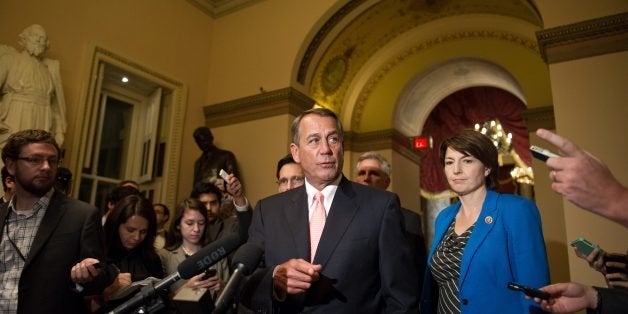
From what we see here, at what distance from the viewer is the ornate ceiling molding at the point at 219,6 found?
7484 millimetres

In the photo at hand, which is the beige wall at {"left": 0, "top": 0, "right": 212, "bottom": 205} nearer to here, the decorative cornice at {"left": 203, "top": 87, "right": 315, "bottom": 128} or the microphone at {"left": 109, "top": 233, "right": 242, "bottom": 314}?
the decorative cornice at {"left": 203, "top": 87, "right": 315, "bottom": 128}

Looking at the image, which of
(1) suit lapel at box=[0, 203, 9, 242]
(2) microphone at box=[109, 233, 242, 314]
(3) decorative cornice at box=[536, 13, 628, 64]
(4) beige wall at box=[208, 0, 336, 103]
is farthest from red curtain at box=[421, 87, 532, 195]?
(2) microphone at box=[109, 233, 242, 314]

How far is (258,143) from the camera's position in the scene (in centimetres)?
673

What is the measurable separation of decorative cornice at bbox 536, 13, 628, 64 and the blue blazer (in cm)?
343

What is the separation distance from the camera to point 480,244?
1.83 meters

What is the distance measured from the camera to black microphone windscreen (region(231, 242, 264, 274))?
3.87ft

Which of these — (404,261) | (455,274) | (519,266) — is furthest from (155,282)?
(519,266)

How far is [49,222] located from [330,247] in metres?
1.56

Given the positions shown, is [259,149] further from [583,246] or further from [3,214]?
[583,246]

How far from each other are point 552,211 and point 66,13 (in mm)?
7109

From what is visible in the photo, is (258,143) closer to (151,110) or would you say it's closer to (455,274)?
(151,110)

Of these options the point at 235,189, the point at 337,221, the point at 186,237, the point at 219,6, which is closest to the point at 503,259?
the point at 337,221

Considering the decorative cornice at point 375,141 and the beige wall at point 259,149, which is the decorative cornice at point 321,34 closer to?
the beige wall at point 259,149

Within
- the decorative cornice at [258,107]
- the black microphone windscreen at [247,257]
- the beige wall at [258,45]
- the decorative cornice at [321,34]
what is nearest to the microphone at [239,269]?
the black microphone windscreen at [247,257]
